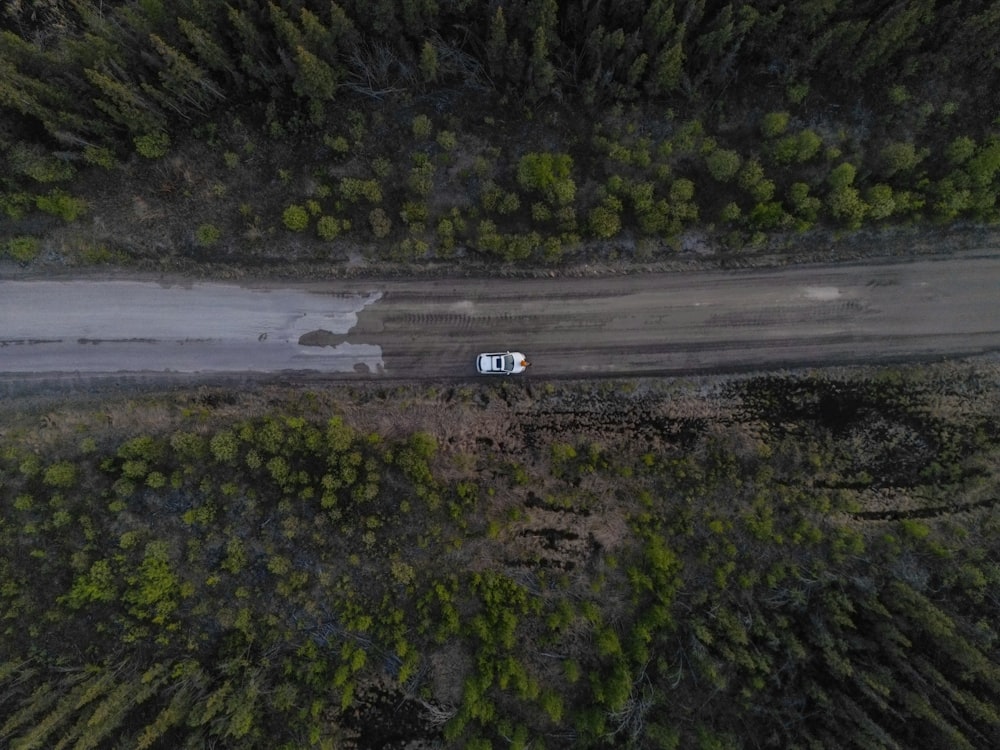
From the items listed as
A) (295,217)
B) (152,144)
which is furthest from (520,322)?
(152,144)

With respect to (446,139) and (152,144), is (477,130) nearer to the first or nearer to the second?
(446,139)

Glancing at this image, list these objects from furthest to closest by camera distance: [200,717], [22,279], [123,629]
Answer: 1. [22,279]
2. [123,629]
3. [200,717]

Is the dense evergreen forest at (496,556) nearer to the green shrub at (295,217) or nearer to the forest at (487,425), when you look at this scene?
the forest at (487,425)

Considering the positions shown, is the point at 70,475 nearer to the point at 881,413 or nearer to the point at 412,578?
the point at 412,578

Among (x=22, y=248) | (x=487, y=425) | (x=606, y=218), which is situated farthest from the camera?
(x=487, y=425)

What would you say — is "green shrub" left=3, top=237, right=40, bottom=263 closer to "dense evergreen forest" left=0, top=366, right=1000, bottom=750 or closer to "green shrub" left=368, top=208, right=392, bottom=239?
"dense evergreen forest" left=0, top=366, right=1000, bottom=750

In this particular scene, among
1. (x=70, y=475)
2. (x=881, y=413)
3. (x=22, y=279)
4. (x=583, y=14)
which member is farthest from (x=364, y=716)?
(x=583, y=14)

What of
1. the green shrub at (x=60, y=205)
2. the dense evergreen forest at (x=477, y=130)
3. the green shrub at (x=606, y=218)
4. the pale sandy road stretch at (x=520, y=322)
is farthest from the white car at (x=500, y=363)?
the green shrub at (x=60, y=205)
